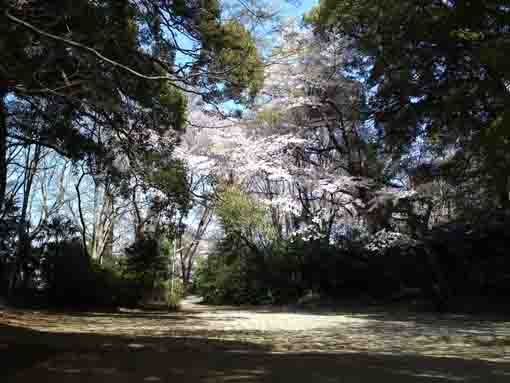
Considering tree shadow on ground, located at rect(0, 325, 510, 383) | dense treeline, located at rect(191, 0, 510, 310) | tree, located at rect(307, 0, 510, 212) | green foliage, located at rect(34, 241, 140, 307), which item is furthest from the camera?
green foliage, located at rect(34, 241, 140, 307)

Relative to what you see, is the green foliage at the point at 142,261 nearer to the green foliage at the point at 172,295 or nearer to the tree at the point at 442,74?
the green foliage at the point at 172,295

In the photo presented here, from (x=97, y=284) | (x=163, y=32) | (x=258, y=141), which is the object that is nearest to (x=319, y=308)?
(x=258, y=141)

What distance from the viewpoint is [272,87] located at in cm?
1339

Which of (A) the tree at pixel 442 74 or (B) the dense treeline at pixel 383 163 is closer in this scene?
(A) the tree at pixel 442 74

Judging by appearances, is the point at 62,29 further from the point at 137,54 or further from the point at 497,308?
the point at 497,308


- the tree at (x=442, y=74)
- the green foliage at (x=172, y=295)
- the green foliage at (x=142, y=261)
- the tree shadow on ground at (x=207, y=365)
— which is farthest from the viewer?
the green foliage at (x=172, y=295)

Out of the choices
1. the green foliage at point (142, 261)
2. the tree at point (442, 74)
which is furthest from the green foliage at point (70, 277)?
the tree at point (442, 74)

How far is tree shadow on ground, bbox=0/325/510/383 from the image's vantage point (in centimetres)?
292

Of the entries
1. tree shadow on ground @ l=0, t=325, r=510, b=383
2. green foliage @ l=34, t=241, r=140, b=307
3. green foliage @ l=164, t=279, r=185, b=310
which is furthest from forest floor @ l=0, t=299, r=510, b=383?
green foliage @ l=164, t=279, r=185, b=310

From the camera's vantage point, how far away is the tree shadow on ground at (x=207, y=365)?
9.57 ft

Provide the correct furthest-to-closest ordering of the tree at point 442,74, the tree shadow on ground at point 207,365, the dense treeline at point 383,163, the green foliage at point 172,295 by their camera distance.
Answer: the green foliage at point 172,295 → the dense treeline at point 383,163 → the tree at point 442,74 → the tree shadow on ground at point 207,365

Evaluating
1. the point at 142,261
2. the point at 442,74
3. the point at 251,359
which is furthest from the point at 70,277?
the point at 442,74

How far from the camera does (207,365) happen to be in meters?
3.36

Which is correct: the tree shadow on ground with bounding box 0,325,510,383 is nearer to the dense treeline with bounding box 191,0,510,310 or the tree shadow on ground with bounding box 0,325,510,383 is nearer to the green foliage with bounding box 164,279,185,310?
the dense treeline with bounding box 191,0,510,310
